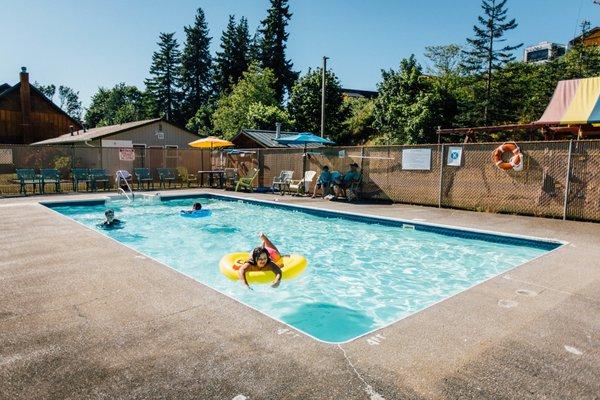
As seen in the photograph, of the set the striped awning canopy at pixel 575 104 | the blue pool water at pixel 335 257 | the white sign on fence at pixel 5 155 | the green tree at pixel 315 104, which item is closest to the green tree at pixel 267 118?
the green tree at pixel 315 104

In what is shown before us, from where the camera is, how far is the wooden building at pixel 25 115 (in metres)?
30.1

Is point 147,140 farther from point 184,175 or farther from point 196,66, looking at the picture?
point 196,66

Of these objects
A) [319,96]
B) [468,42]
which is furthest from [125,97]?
[468,42]

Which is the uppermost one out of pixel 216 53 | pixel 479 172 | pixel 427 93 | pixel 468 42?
pixel 216 53

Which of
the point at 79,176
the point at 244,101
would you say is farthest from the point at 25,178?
the point at 244,101

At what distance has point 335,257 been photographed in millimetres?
8211

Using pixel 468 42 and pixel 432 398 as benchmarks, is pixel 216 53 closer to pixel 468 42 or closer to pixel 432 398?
pixel 468 42

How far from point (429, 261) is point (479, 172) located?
4733mm

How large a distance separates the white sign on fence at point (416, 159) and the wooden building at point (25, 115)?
27.3 metres

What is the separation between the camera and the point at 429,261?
7684 millimetres

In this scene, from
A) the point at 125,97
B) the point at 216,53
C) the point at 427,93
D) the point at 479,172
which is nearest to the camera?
the point at 479,172

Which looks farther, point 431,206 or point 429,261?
point 431,206

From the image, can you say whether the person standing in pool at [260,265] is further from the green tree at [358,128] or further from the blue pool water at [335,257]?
the green tree at [358,128]

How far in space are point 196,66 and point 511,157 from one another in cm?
5305
